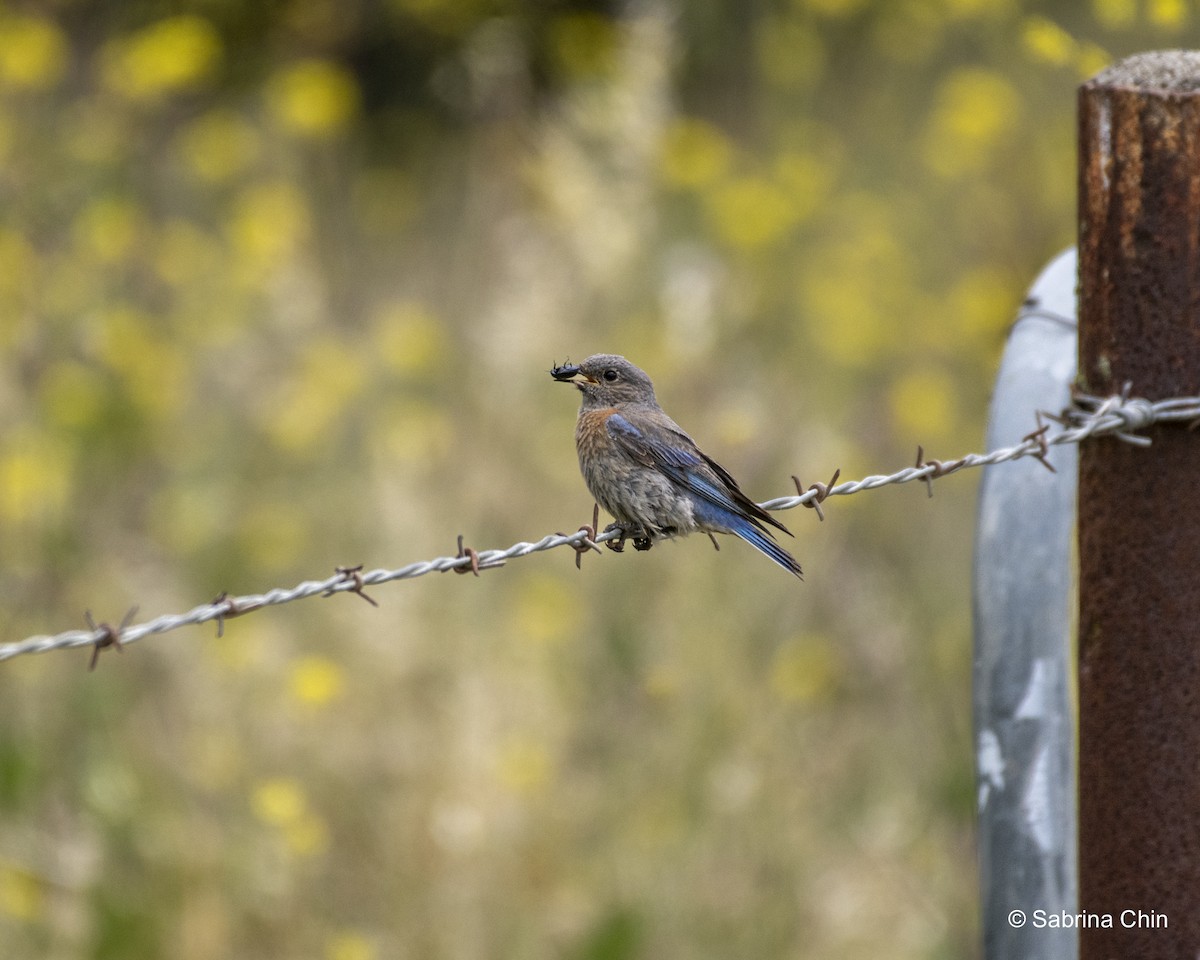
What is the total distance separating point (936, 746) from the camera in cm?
513

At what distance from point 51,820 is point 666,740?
1.80 m

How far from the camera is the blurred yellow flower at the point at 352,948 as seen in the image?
3955 millimetres

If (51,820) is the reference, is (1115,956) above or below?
below

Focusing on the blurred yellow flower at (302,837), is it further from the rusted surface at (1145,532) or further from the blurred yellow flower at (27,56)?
the blurred yellow flower at (27,56)

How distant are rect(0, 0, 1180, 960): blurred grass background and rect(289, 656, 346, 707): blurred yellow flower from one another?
15 mm

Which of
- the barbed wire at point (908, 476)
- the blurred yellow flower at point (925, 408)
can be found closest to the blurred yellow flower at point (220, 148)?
the blurred yellow flower at point (925, 408)

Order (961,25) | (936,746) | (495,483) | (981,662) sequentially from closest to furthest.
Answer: (981,662)
(936,746)
(495,483)
(961,25)

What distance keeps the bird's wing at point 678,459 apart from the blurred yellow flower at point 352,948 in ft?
4.68

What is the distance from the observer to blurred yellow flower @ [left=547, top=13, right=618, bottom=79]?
8.55 metres

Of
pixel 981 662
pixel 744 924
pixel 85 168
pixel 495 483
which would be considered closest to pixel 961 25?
pixel 495 483

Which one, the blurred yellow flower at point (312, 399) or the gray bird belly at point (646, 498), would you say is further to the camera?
the blurred yellow flower at point (312, 399)

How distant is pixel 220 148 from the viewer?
757cm

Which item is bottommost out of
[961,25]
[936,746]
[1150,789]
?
[1150,789]

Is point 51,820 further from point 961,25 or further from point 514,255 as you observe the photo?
point 961,25
